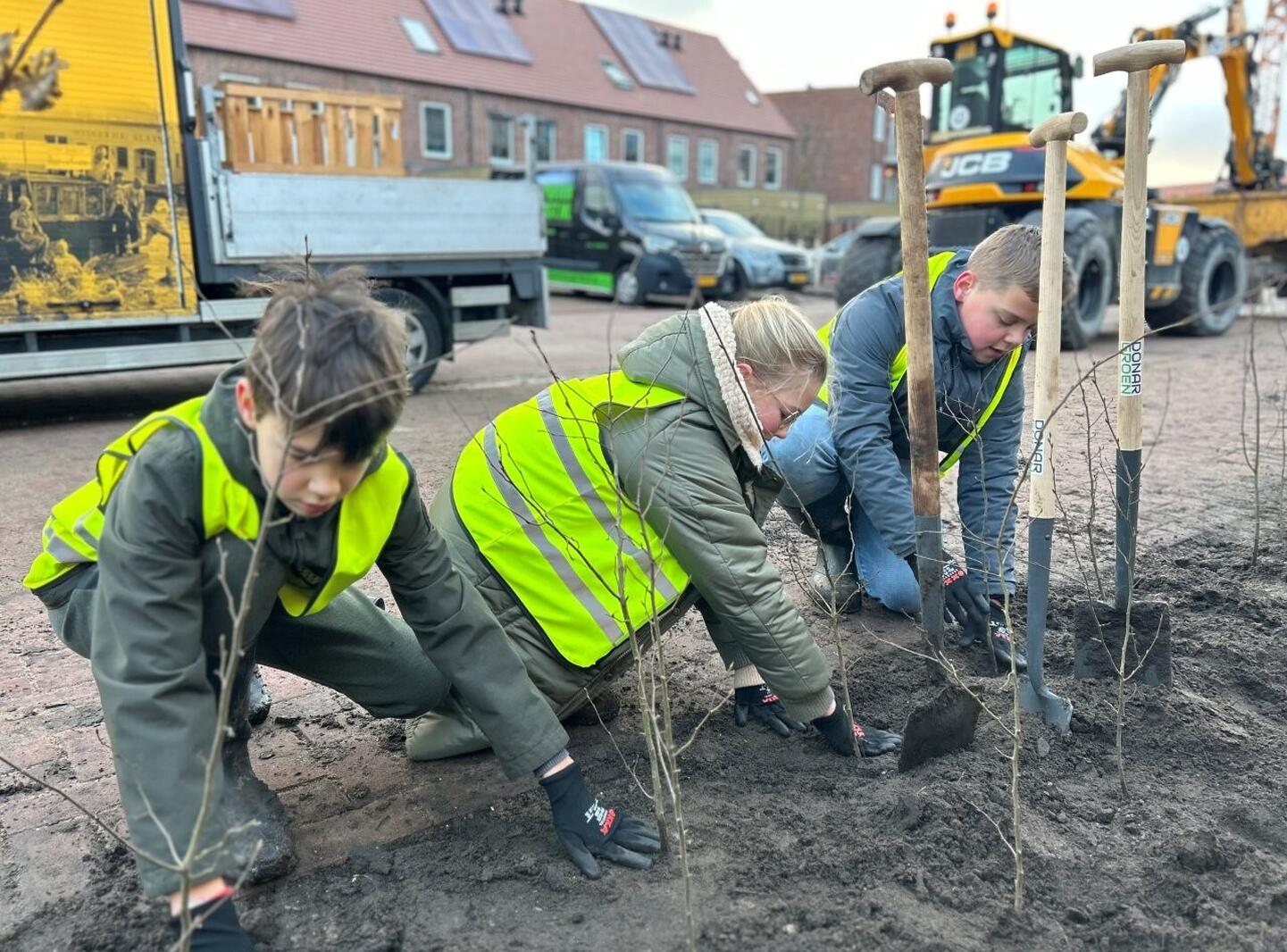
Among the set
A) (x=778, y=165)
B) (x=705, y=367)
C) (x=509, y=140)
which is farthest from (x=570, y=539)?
(x=778, y=165)

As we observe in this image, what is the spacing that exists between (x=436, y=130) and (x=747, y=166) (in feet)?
41.5

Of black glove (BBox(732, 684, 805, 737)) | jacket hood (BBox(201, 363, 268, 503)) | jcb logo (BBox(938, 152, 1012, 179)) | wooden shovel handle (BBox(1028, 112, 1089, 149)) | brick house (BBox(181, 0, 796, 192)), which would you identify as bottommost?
black glove (BBox(732, 684, 805, 737))

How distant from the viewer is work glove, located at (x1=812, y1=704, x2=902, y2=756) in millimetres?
2525

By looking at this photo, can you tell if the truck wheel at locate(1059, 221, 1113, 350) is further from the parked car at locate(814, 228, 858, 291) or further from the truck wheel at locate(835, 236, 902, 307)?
the parked car at locate(814, 228, 858, 291)

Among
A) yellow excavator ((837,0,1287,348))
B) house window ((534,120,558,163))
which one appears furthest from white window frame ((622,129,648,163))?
yellow excavator ((837,0,1287,348))

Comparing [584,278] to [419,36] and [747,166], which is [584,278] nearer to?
[419,36]

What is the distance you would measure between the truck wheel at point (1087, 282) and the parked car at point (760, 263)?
5.93 metres

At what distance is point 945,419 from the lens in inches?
131

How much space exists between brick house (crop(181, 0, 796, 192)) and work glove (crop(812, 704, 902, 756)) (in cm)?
1629

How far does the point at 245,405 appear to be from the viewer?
5.32 feet

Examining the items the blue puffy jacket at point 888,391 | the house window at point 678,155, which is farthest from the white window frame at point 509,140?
the blue puffy jacket at point 888,391

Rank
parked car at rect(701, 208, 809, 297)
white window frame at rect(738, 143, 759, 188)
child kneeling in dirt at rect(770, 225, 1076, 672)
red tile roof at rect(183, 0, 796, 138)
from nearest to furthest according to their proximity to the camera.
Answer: child kneeling in dirt at rect(770, 225, 1076, 672) < parked car at rect(701, 208, 809, 297) < red tile roof at rect(183, 0, 796, 138) < white window frame at rect(738, 143, 759, 188)

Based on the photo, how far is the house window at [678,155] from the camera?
3048 cm

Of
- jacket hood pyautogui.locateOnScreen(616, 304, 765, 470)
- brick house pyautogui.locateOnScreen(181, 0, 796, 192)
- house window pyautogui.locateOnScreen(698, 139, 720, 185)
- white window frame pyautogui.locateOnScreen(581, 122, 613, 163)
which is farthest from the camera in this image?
house window pyautogui.locateOnScreen(698, 139, 720, 185)
